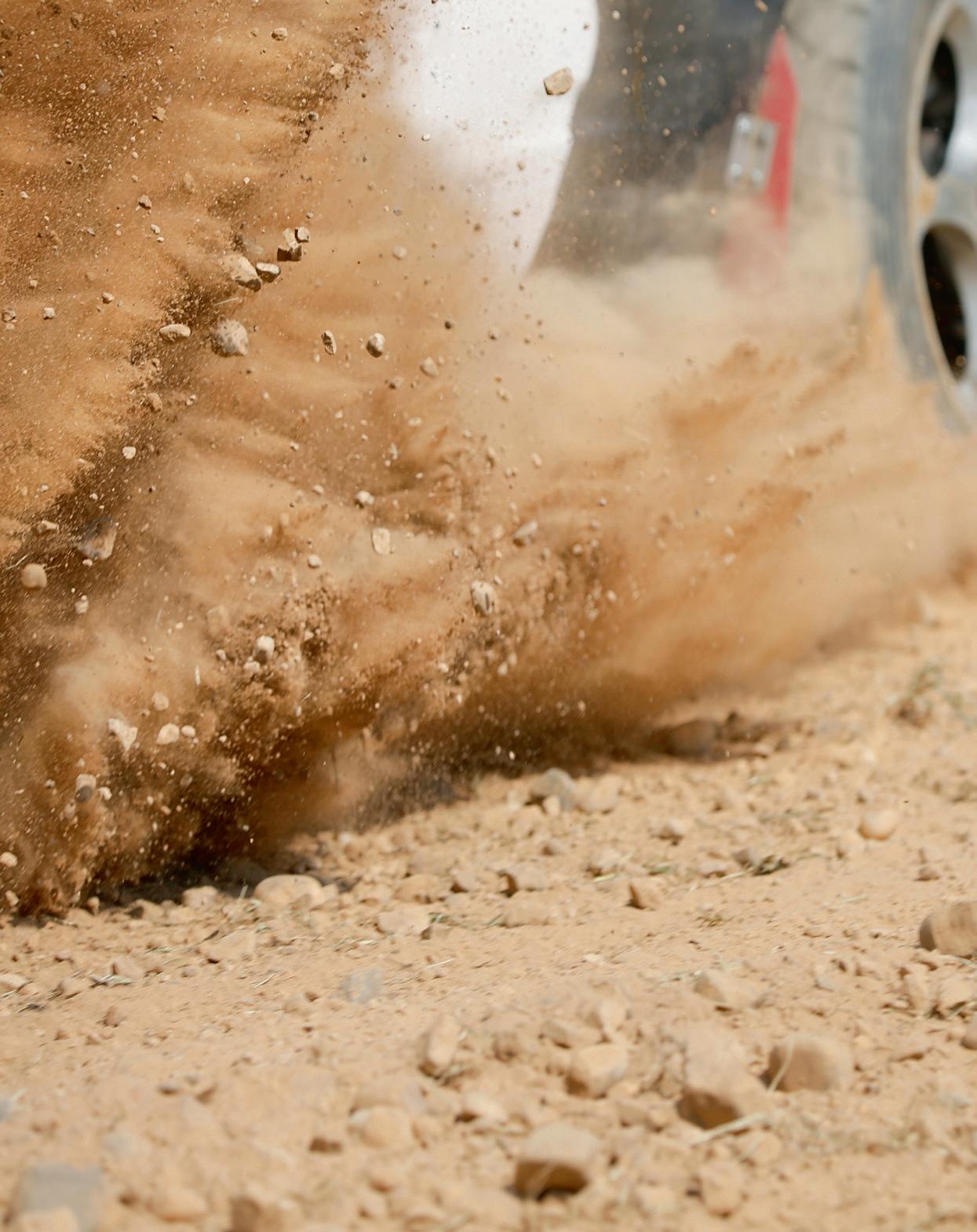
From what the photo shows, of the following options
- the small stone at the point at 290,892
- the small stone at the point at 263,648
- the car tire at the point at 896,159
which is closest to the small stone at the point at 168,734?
the small stone at the point at 263,648

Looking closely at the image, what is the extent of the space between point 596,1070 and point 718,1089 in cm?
10

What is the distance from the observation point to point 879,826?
5.81 ft

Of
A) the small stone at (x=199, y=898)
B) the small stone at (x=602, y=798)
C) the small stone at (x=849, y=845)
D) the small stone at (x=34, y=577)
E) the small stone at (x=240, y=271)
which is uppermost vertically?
the small stone at (x=240, y=271)

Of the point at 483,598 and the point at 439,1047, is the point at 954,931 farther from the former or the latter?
the point at 483,598

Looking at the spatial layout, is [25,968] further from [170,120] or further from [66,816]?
[170,120]

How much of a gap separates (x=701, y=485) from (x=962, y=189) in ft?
3.93

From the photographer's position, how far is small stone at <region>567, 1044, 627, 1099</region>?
103 centimetres

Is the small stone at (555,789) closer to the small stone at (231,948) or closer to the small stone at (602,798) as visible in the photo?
the small stone at (602,798)

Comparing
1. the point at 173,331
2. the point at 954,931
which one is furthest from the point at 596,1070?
the point at 173,331

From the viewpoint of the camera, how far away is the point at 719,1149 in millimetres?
961

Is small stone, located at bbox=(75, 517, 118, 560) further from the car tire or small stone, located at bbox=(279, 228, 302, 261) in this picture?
the car tire

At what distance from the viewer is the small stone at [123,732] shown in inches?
61.6

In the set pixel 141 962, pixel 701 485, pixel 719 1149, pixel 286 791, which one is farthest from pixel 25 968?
pixel 701 485

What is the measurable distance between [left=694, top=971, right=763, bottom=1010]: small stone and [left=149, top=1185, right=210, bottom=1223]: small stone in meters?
0.50
